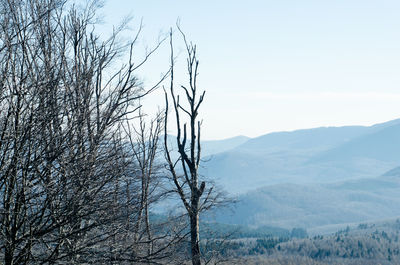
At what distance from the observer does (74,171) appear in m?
7.79

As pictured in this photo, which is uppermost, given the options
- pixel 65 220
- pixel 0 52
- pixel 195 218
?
pixel 0 52

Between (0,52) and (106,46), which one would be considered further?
(106,46)

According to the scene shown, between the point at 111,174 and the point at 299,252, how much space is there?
17306 cm

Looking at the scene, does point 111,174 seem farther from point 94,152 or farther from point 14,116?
point 14,116

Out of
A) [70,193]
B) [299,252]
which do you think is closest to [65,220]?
[70,193]

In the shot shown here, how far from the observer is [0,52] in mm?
7957

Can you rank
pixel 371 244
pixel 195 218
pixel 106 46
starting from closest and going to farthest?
pixel 106 46, pixel 195 218, pixel 371 244

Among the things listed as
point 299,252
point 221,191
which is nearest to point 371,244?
point 299,252

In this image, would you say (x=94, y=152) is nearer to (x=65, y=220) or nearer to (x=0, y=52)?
(x=65, y=220)

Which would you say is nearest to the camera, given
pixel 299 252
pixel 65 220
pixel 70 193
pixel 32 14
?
pixel 65 220

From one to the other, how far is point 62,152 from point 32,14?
269 centimetres

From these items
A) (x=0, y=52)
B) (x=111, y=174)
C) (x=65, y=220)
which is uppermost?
(x=0, y=52)

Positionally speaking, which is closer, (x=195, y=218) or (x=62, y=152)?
(x=62, y=152)

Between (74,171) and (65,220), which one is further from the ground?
(74,171)
